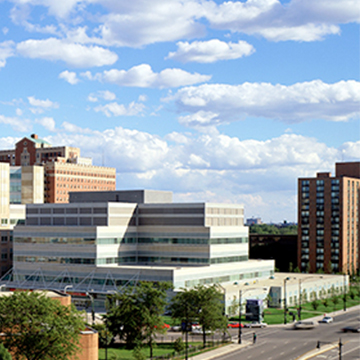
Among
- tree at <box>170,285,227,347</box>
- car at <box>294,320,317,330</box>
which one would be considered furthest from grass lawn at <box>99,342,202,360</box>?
car at <box>294,320,317,330</box>

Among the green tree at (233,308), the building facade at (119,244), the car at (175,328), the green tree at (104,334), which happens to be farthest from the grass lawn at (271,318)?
the building facade at (119,244)

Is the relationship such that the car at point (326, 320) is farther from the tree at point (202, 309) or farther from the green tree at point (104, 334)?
the green tree at point (104, 334)

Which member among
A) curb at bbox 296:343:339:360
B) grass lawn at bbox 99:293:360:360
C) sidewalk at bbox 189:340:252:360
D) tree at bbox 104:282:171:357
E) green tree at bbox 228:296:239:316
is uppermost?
tree at bbox 104:282:171:357

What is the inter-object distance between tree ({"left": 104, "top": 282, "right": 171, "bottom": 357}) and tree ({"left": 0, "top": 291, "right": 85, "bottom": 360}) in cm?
2266

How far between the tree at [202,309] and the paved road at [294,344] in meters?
6.41

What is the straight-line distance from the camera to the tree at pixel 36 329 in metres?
73.5

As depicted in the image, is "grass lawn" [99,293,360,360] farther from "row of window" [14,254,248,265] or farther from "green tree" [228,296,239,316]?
"row of window" [14,254,248,265]

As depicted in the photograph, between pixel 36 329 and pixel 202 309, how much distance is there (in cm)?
3875

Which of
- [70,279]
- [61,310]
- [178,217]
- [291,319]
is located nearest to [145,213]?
[178,217]

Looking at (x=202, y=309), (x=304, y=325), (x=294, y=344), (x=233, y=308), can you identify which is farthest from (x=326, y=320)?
(x=202, y=309)

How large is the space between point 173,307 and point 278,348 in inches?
756

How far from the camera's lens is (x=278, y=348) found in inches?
3930

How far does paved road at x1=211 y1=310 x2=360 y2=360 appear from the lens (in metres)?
94.2

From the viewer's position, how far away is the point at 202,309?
4215 inches
